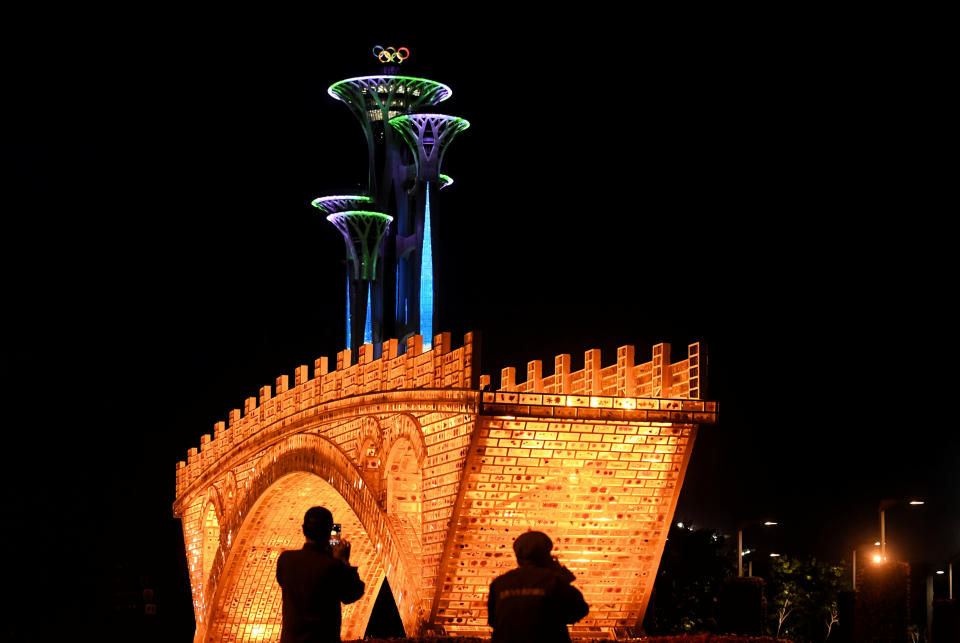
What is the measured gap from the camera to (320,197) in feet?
116

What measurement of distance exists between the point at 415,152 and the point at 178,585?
22.1 m

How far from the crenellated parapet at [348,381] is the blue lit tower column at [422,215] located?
3257 mm

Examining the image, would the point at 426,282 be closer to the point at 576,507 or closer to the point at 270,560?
the point at 270,560

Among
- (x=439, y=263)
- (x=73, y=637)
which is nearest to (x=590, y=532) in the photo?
(x=439, y=263)

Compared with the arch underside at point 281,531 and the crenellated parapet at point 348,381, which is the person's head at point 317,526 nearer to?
the crenellated parapet at point 348,381

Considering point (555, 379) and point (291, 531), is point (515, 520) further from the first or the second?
point (291, 531)

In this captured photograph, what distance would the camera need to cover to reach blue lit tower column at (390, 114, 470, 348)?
108 feet

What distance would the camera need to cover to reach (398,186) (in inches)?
1355

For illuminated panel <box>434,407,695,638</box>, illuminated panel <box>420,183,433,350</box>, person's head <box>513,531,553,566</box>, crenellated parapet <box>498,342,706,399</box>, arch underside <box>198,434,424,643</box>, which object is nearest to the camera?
person's head <box>513,531,553,566</box>

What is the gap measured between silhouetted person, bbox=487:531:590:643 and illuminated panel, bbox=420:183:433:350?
74.9 ft

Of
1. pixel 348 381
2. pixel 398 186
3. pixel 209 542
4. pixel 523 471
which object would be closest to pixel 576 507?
pixel 523 471

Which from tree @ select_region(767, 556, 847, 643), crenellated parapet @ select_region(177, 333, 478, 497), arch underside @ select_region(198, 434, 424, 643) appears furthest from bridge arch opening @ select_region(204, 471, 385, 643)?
tree @ select_region(767, 556, 847, 643)

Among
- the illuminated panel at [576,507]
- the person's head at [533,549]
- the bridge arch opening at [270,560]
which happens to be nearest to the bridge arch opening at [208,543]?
the bridge arch opening at [270,560]

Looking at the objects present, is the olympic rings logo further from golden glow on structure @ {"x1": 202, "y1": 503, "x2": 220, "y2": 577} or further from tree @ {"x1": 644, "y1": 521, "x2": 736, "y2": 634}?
tree @ {"x1": 644, "y1": 521, "x2": 736, "y2": 634}
